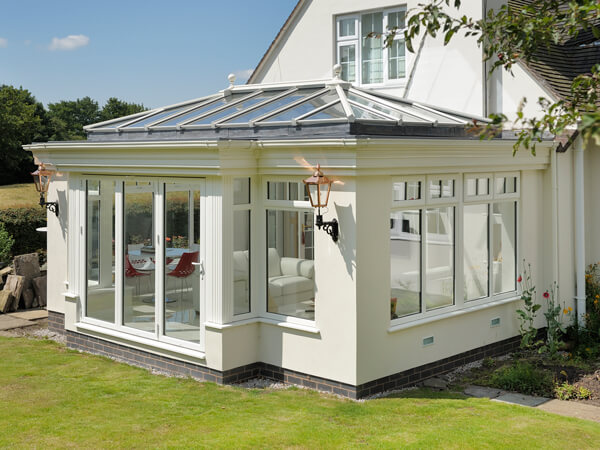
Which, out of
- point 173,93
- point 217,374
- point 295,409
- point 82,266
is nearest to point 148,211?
point 82,266

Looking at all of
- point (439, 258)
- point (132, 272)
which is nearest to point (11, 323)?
point (132, 272)

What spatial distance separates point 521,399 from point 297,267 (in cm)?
321

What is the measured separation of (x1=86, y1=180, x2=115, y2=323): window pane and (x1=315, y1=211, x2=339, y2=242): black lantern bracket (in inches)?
148

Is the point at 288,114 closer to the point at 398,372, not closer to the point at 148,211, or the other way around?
the point at 148,211

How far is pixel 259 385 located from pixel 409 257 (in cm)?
256

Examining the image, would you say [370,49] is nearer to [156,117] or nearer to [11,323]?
[156,117]

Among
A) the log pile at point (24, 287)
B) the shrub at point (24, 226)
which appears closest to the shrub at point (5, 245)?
the shrub at point (24, 226)

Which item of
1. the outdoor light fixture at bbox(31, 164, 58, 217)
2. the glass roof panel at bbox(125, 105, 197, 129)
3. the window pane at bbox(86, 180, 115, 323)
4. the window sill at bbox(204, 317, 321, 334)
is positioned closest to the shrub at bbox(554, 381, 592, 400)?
the window sill at bbox(204, 317, 321, 334)

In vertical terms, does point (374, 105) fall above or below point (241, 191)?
above

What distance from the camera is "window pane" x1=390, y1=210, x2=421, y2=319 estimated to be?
29.7 feet

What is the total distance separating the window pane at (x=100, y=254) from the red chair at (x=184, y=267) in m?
1.51

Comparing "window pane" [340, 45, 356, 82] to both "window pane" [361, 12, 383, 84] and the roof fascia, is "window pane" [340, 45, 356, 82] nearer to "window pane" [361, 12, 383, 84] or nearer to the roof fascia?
"window pane" [361, 12, 383, 84]

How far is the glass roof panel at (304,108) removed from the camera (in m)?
9.55

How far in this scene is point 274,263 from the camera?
924 centimetres
